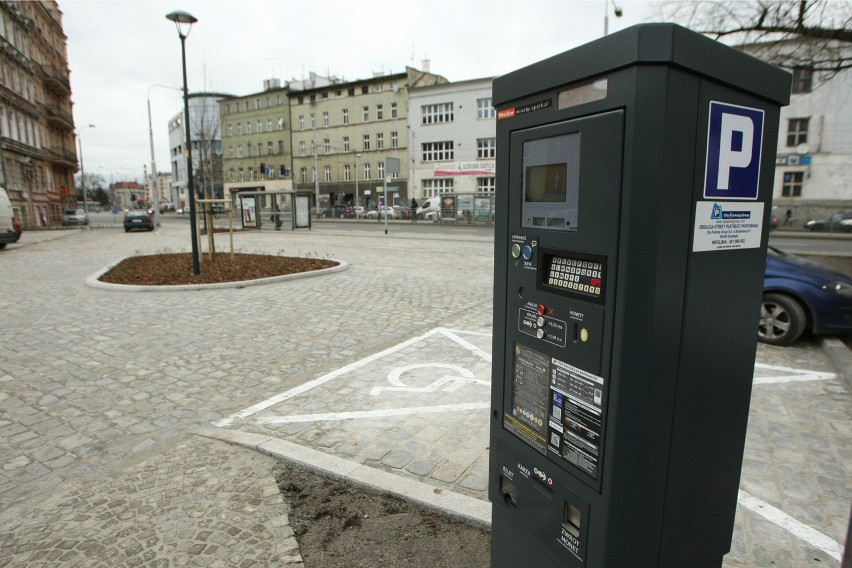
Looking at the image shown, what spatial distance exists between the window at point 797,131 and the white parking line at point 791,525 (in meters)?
39.3

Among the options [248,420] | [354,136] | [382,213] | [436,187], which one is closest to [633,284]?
[248,420]

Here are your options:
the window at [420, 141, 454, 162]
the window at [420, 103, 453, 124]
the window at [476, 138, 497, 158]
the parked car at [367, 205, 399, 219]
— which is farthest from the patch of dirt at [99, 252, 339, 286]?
the window at [420, 103, 453, 124]

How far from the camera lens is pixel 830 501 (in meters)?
3.06

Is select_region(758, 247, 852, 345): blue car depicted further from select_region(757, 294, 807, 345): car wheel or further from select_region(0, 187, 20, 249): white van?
select_region(0, 187, 20, 249): white van

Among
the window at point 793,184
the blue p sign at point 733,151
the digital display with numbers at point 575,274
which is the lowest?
the digital display with numbers at point 575,274

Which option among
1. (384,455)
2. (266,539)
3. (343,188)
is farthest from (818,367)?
(343,188)

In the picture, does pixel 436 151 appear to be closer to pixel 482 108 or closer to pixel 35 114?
pixel 482 108

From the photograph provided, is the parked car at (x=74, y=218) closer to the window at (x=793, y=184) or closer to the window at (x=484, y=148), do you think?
the window at (x=484, y=148)

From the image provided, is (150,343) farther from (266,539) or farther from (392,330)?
(266,539)

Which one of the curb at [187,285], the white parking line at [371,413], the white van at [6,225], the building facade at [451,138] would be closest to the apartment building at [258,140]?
the building facade at [451,138]

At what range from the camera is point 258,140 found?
225 feet

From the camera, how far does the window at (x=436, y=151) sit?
49.9 metres

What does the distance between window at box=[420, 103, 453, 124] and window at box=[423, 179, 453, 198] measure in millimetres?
5662

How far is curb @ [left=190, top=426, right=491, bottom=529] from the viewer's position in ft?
9.65
